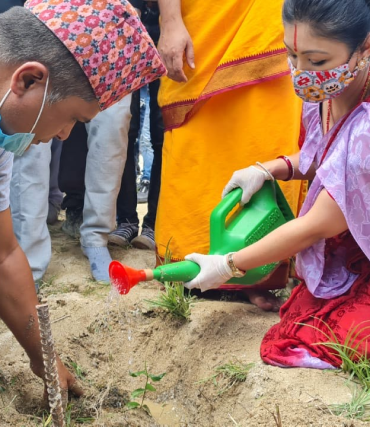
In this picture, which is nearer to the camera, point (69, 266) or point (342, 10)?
point (342, 10)

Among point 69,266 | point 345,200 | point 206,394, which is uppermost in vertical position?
point 345,200

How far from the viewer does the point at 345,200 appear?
1992mm

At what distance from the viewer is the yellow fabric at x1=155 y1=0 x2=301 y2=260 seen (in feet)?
8.52

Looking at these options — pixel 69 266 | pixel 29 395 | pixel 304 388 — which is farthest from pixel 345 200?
pixel 69 266

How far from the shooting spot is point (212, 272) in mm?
2129

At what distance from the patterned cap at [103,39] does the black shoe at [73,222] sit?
198cm

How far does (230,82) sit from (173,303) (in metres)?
0.89

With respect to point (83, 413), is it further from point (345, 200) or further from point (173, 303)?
point (345, 200)

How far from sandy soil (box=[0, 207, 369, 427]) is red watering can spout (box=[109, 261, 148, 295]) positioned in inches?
→ 14.5

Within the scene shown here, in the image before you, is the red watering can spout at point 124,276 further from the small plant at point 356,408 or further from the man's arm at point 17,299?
the small plant at point 356,408

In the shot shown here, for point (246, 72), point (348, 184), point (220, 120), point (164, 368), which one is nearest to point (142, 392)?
point (164, 368)

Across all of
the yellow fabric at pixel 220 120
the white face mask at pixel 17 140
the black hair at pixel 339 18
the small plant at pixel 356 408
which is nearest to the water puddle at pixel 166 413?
the small plant at pixel 356 408

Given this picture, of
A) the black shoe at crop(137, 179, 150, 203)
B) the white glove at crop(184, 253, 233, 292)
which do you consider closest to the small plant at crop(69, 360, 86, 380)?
the white glove at crop(184, 253, 233, 292)

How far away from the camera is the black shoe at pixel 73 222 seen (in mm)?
3645
